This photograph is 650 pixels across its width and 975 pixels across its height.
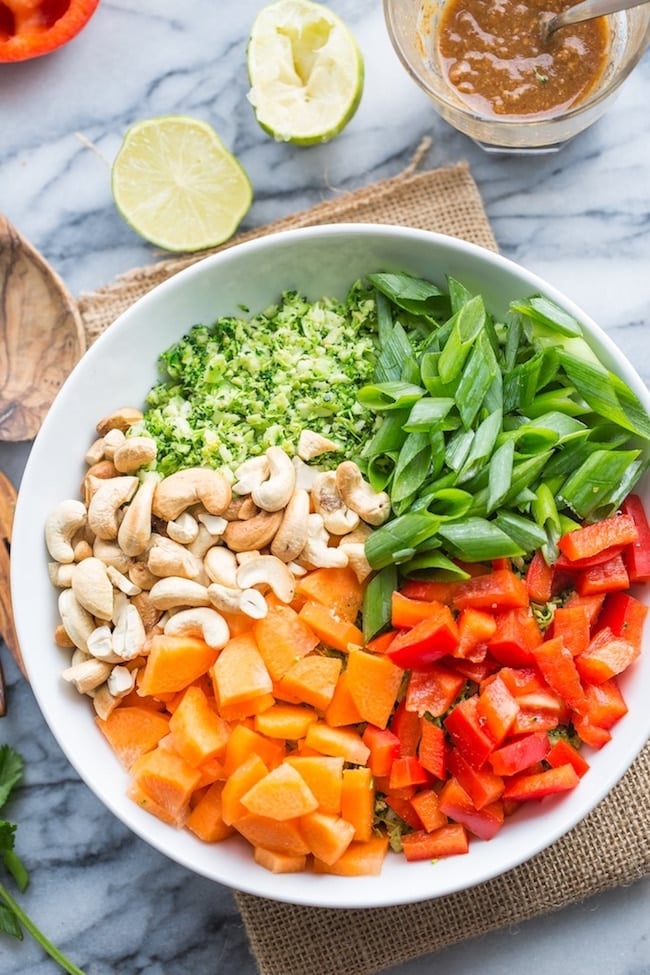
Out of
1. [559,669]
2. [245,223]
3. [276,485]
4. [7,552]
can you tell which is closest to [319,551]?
[276,485]

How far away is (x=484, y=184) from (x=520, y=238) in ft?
0.62

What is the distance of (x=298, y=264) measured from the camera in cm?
251

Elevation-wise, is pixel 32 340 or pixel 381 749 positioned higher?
pixel 32 340

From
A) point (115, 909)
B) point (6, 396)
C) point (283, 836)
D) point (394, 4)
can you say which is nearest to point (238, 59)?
point (394, 4)

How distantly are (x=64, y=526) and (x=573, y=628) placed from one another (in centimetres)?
121

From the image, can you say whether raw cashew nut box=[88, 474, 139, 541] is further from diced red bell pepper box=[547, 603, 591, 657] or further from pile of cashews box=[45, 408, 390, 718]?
diced red bell pepper box=[547, 603, 591, 657]

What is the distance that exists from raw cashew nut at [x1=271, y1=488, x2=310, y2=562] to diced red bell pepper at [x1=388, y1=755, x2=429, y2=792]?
0.52 metres

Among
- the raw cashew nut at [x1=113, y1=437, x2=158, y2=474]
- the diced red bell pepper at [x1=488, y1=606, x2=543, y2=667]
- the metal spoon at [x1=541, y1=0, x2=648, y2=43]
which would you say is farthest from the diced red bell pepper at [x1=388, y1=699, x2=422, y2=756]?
the metal spoon at [x1=541, y1=0, x2=648, y2=43]

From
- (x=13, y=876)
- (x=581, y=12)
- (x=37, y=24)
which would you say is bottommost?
(x=13, y=876)

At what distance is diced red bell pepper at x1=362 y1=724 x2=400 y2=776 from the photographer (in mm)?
2223

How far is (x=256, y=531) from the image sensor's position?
2281 mm

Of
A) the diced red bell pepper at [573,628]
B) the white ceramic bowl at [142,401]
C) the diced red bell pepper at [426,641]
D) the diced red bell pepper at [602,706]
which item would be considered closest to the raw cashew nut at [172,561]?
the white ceramic bowl at [142,401]

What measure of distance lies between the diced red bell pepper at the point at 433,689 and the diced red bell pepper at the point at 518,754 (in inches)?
6.0

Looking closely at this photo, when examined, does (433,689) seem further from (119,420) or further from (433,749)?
(119,420)
